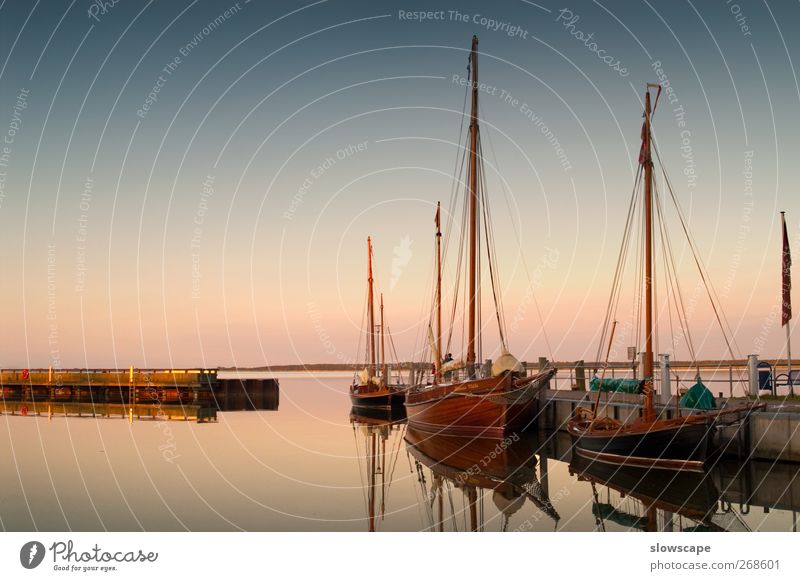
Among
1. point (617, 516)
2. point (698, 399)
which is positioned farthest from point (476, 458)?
point (617, 516)

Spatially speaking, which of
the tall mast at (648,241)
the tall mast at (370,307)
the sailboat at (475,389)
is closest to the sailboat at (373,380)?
the tall mast at (370,307)

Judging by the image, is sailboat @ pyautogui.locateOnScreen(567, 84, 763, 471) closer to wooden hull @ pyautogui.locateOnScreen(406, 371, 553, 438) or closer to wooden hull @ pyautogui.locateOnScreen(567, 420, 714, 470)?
wooden hull @ pyautogui.locateOnScreen(567, 420, 714, 470)

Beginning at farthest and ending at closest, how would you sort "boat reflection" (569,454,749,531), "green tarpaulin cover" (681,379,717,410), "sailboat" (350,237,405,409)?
"sailboat" (350,237,405,409) → "green tarpaulin cover" (681,379,717,410) → "boat reflection" (569,454,749,531)

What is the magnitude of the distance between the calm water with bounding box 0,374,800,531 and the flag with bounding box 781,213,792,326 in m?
7.90

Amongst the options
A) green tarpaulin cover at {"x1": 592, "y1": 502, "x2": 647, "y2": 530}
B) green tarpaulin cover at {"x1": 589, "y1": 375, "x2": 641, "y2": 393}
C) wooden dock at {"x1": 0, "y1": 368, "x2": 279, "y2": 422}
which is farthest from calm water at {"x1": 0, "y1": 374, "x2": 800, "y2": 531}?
wooden dock at {"x1": 0, "y1": 368, "x2": 279, "y2": 422}

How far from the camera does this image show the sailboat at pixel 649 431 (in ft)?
72.9

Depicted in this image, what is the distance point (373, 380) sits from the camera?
57.6 m

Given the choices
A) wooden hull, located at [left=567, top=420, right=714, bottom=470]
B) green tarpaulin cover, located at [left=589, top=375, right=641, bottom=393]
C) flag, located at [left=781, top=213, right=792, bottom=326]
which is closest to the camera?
wooden hull, located at [left=567, top=420, right=714, bottom=470]

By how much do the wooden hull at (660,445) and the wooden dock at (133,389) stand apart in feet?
172

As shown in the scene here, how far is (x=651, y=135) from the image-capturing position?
26328 millimetres

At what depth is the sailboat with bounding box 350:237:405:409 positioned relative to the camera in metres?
53.1
